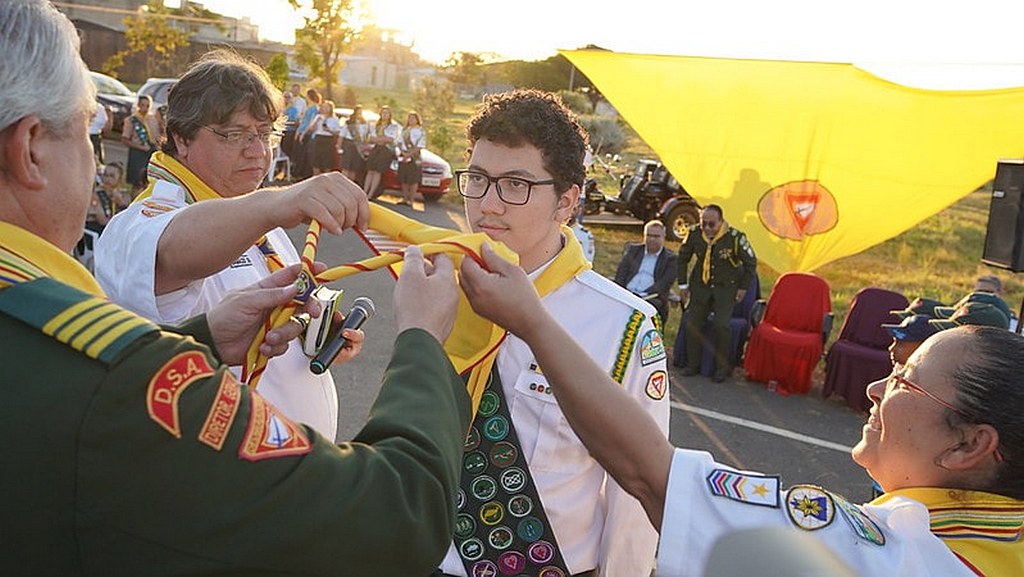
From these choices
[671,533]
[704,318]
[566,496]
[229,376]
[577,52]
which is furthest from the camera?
[577,52]

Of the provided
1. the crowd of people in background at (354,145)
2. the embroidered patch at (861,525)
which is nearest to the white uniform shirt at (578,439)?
the embroidered patch at (861,525)

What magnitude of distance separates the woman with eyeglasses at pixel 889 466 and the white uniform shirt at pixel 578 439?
621 millimetres

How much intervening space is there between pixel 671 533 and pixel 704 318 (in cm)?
725

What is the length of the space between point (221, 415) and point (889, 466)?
4.82ft

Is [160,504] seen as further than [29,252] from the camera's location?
No

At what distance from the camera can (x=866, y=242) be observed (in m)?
10.1

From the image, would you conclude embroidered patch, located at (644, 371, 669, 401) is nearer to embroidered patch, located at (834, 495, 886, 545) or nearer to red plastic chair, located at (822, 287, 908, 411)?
embroidered patch, located at (834, 495, 886, 545)

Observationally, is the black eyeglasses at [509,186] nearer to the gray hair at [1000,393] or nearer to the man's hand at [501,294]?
the man's hand at [501,294]

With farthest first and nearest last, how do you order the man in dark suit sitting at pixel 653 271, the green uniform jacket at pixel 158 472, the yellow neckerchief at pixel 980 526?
the man in dark suit sitting at pixel 653 271 < the yellow neckerchief at pixel 980 526 < the green uniform jacket at pixel 158 472

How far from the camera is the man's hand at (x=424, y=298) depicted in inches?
59.4

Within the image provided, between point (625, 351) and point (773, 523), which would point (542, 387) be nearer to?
point (625, 351)

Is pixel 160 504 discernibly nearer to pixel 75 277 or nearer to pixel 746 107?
pixel 75 277

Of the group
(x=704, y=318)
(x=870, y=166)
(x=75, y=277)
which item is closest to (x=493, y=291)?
(x=75, y=277)

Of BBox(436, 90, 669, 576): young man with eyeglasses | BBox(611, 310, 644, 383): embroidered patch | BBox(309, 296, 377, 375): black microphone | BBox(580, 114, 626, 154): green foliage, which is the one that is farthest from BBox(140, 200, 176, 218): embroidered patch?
BBox(580, 114, 626, 154): green foliage
